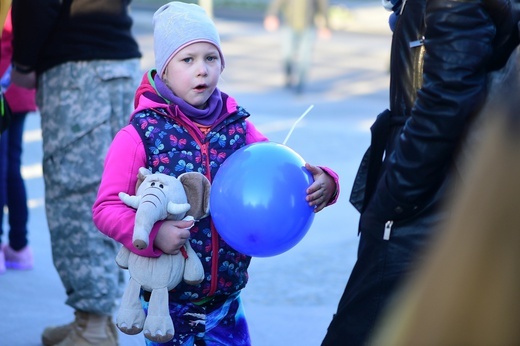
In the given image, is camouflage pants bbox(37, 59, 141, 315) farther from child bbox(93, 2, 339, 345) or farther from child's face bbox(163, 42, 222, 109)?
child's face bbox(163, 42, 222, 109)

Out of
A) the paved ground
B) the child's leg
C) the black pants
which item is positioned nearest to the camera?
the black pants

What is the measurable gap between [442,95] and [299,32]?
12460 millimetres

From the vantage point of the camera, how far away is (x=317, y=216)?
8.17 metres

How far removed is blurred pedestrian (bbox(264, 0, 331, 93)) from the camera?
1520 centimetres

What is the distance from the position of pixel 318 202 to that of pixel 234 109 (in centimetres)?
48

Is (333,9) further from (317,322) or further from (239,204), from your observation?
(239,204)

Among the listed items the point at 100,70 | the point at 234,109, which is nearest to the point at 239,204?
the point at 234,109

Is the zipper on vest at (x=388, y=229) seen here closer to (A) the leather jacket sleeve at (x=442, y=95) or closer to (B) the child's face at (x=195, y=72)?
(A) the leather jacket sleeve at (x=442, y=95)

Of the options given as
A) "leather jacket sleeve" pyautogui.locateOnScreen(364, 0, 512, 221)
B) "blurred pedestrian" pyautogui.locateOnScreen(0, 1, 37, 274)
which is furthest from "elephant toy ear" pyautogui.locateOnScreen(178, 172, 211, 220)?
"blurred pedestrian" pyautogui.locateOnScreen(0, 1, 37, 274)

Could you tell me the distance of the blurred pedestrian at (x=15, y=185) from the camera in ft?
20.5

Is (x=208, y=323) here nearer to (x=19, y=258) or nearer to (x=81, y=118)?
(x=81, y=118)

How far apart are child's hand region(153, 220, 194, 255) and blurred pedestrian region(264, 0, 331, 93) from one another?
1185 centimetres

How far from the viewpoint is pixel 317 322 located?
5.77 metres

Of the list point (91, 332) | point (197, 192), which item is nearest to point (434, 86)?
point (197, 192)
